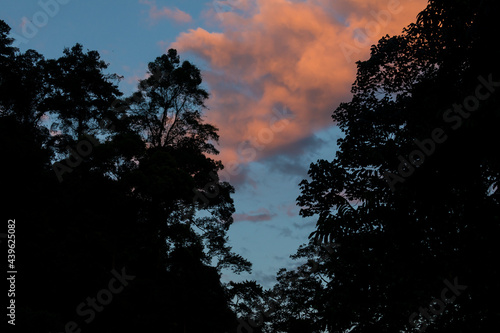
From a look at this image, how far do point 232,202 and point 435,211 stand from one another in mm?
22792

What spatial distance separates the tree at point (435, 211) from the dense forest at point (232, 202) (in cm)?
5

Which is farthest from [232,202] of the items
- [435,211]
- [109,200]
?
[435,211]

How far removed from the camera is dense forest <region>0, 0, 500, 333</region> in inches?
426

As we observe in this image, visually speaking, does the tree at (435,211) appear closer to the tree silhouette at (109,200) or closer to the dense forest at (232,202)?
the dense forest at (232,202)

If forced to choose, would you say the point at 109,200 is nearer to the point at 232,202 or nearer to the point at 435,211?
the point at 232,202

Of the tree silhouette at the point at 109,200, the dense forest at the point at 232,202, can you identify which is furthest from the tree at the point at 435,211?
the tree silhouette at the point at 109,200

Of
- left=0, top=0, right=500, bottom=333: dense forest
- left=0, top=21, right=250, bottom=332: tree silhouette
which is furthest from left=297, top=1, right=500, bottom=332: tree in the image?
left=0, top=21, right=250, bottom=332: tree silhouette

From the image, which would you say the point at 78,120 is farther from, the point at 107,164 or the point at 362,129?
the point at 362,129

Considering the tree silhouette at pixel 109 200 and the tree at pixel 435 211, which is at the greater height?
the tree silhouette at pixel 109 200

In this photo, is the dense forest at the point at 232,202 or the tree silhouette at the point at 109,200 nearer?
the dense forest at the point at 232,202

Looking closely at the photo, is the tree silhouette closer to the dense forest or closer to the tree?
the dense forest

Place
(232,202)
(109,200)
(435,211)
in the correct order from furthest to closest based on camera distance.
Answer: (232,202), (109,200), (435,211)

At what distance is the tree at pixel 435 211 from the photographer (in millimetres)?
10180

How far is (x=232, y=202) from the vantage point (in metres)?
33.7
